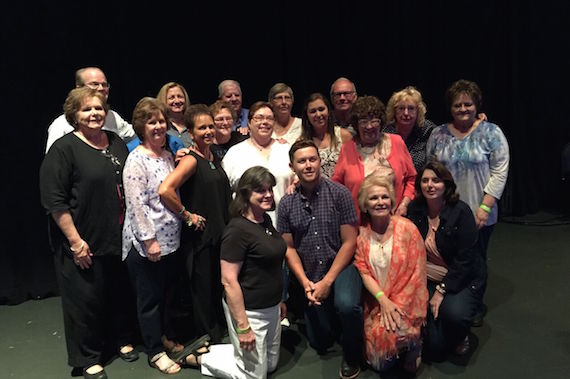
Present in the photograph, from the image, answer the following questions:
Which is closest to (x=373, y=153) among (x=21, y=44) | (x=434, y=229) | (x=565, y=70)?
(x=434, y=229)

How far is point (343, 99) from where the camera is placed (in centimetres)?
363

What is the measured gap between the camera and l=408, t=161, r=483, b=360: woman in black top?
9.04 ft

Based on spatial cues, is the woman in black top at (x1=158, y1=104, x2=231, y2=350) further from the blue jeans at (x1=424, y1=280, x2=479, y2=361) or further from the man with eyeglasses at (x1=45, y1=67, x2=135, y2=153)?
the blue jeans at (x1=424, y1=280, x2=479, y2=361)

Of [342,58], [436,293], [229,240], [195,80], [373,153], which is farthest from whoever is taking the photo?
[342,58]

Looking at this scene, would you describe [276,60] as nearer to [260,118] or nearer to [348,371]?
[260,118]

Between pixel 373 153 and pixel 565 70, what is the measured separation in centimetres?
340

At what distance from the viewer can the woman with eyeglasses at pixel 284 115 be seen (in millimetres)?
3424

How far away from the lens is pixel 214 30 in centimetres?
447

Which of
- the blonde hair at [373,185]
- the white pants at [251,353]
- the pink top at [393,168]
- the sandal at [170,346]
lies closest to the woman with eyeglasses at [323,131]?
the pink top at [393,168]

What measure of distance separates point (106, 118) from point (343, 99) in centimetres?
159

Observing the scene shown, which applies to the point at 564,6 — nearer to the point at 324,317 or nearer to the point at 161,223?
the point at 324,317

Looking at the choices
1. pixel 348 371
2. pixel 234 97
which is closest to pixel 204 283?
pixel 348 371

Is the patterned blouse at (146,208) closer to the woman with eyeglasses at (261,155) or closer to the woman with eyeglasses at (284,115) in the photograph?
the woman with eyeglasses at (261,155)

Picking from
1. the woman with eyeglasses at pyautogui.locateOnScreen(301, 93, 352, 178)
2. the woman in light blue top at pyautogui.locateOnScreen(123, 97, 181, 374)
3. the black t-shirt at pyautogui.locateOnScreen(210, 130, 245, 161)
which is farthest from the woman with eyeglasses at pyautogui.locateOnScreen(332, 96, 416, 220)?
the woman in light blue top at pyautogui.locateOnScreen(123, 97, 181, 374)
